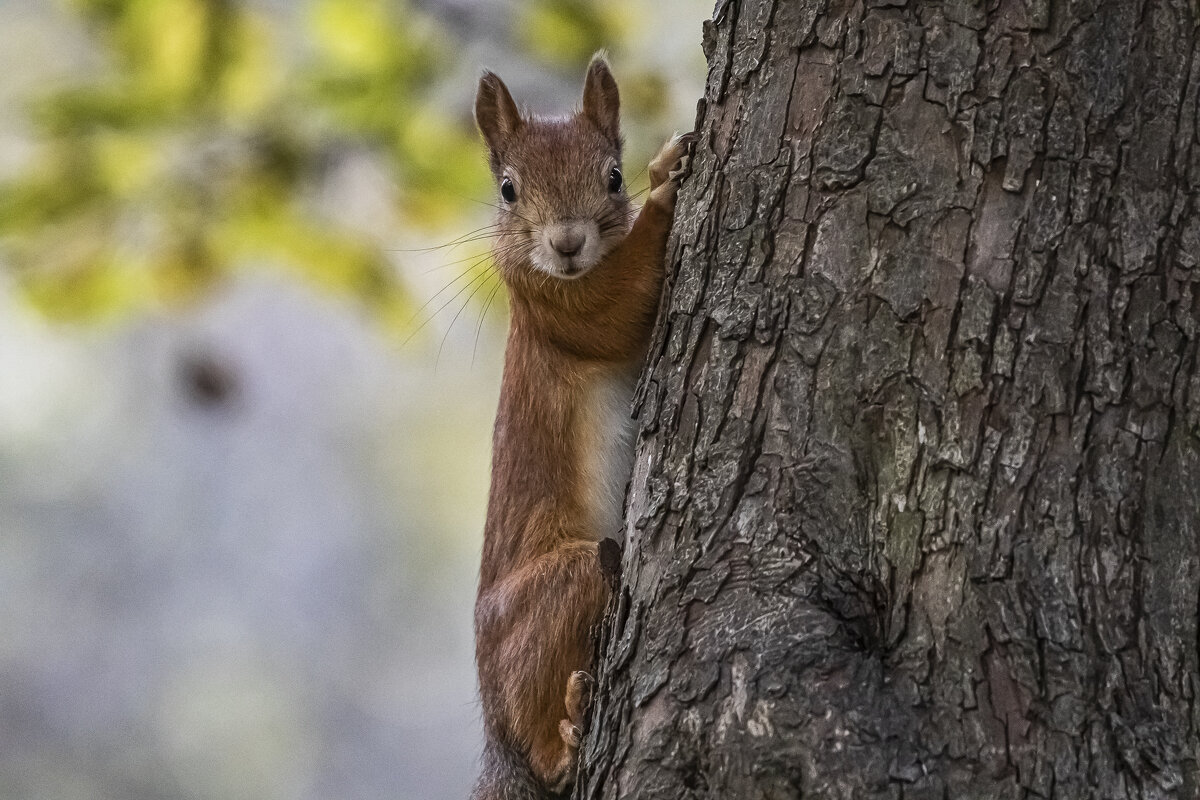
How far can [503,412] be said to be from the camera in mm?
3307

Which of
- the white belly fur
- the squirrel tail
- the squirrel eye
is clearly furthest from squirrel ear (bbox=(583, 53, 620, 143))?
the squirrel tail

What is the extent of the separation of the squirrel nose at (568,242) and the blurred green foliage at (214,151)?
15.3 inches

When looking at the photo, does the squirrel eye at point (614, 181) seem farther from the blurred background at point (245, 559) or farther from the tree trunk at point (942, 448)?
the blurred background at point (245, 559)

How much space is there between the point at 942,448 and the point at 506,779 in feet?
4.67

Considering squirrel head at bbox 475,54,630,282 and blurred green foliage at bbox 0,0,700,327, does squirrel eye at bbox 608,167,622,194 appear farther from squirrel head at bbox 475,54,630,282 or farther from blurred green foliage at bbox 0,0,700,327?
blurred green foliage at bbox 0,0,700,327

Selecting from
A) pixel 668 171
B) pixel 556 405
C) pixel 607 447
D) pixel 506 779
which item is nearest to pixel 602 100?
pixel 668 171

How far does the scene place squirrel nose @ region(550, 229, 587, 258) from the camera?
3.12 meters

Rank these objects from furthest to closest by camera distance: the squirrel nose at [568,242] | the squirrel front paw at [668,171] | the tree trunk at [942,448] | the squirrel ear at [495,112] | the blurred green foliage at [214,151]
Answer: the squirrel ear at [495,112] → the squirrel nose at [568,242] → the blurred green foliage at [214,151] → the squirrel front paw at [668,171] → the tree trunk at [942,448]

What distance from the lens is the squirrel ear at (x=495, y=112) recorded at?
3.55 m

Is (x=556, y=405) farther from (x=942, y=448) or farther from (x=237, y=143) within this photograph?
(x=942, y=448)

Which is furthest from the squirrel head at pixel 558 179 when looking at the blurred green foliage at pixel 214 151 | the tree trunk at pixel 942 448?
the tree trunk at pixel 942 448

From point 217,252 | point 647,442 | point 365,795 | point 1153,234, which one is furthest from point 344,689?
point 1153,234

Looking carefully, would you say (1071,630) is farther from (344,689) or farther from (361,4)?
(344,689)

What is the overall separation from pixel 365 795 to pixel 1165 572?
330 inches
